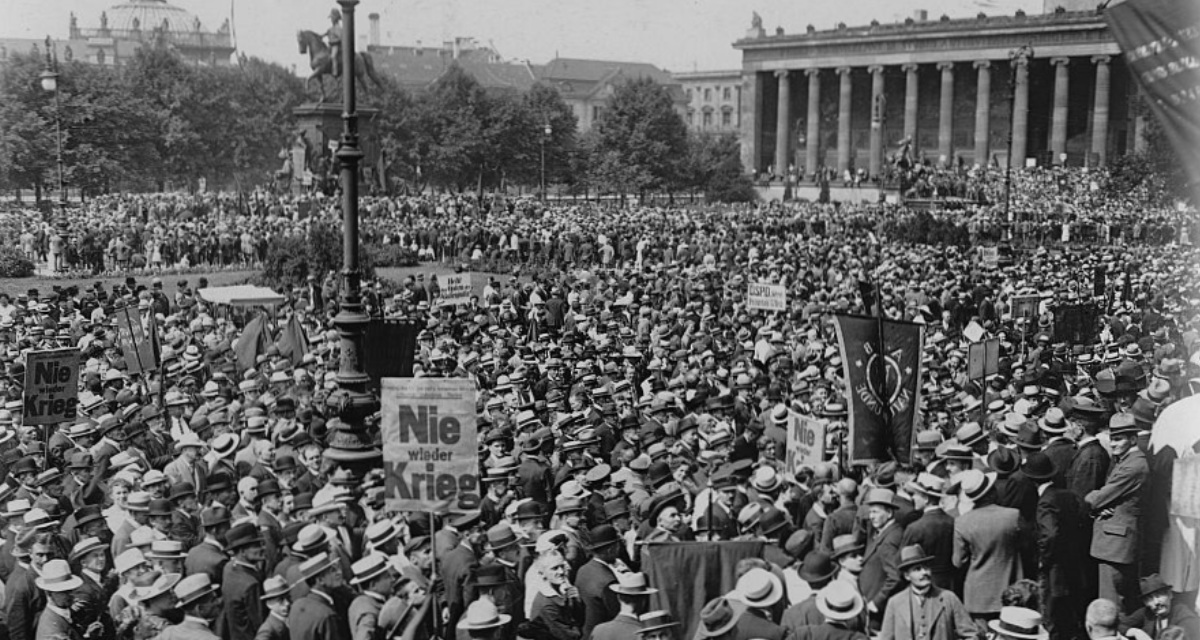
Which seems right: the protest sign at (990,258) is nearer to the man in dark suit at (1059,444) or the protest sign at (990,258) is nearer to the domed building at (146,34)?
the man in dark suit at (1059,444)

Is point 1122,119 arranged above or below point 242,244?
above

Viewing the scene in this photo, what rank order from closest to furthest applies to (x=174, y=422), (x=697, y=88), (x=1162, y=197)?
1. (x=174, y=422)
2. (x=1162, y=197)
3. (x=697, y=88)

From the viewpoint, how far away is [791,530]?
1002 centimetres

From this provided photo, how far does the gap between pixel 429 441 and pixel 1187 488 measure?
4.61 metres

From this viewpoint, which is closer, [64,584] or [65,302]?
[64,584]

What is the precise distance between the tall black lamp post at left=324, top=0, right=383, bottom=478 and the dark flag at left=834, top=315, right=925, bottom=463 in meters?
5.01

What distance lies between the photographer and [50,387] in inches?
563

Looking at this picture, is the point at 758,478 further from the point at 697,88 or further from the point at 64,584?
the point at 697,88

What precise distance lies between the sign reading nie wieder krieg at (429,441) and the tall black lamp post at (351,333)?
14.1ft

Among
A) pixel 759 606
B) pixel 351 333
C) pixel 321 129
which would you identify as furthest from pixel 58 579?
pixel 321 129

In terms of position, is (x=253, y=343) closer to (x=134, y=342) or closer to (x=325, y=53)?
(x=134, y=342)

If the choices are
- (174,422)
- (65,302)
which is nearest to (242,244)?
(65,302)

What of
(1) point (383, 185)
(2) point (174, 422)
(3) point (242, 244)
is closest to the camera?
(2) point (174, 422)

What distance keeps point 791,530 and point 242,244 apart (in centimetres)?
3505
